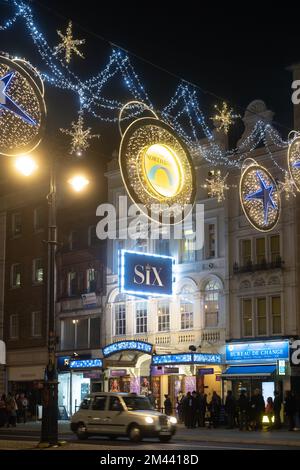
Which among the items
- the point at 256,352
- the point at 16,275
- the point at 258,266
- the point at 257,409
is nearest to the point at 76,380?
the point at 16,275

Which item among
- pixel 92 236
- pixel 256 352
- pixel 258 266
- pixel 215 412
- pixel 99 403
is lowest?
pixel 215 412

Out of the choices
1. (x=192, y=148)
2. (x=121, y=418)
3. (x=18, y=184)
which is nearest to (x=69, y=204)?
(x=18, y=184)

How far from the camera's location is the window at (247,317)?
41.1 metres

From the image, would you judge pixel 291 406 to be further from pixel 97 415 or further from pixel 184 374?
pixel 184 374

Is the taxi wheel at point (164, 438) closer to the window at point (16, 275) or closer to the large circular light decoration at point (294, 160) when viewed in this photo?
the large circular light decoration at point (294, 160)

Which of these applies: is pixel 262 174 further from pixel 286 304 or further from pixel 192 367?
pixel 192 367

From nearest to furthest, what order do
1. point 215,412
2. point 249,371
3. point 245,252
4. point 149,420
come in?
point 149,420
point 215,412
point 249,371
point 245,252

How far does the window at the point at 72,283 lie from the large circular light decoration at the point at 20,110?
33172 mm

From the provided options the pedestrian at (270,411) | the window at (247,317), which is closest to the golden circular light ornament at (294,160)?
the pedestrian at (270,411)

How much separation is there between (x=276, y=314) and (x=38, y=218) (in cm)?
2046

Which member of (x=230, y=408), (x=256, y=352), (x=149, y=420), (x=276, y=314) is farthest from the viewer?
(x=276, y=314)

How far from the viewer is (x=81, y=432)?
29234 millimetres

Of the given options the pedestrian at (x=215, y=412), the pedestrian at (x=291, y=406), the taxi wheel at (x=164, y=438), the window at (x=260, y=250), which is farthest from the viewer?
the window at (x=260, y=250)

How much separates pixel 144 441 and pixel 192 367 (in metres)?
13.1
